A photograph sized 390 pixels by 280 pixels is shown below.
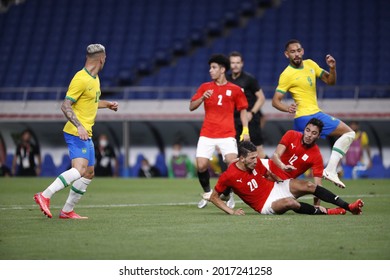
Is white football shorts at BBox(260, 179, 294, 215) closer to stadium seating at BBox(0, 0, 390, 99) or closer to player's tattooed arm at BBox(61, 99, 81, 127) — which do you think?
player's tattooed arm at BBox(61, 99, 81, 127)

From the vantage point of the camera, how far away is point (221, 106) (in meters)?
13.3

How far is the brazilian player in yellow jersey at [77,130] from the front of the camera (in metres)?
10.7

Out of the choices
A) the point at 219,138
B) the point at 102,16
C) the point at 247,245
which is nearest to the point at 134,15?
the point at 102,16

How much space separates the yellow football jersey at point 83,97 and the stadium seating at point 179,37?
16856mm

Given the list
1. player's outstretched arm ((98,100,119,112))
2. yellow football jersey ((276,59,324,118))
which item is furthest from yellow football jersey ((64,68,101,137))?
yellow football jersey ((276,59,324,118))

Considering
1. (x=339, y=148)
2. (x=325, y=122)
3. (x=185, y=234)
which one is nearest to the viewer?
(x=185, y=234)

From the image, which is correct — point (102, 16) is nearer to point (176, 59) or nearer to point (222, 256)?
point (176, 59)

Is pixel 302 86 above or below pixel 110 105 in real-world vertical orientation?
above

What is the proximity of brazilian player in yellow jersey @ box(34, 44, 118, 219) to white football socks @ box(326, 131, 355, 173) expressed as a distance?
3.39 metres

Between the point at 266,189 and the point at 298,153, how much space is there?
2.88ft

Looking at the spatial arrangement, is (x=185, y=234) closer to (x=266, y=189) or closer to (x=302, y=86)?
(x=266, y=189)

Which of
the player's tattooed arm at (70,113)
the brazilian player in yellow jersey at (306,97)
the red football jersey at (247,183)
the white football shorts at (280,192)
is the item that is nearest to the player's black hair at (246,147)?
the red football jersey at (247,183)

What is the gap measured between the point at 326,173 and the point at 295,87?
1.33 m

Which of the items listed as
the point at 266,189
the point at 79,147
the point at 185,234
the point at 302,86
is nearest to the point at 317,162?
the point at 266,189
